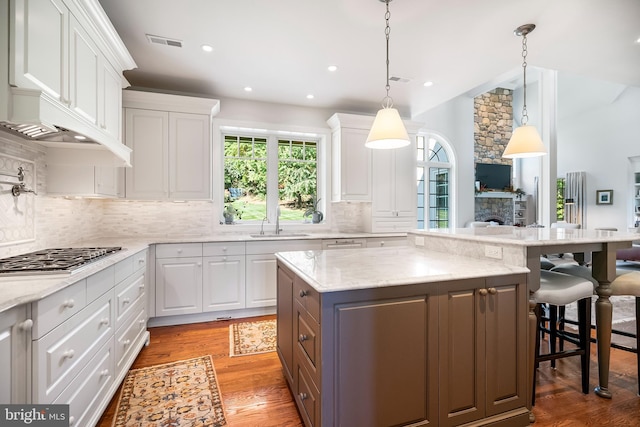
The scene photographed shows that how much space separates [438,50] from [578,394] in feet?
9.85

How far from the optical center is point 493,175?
8.46m

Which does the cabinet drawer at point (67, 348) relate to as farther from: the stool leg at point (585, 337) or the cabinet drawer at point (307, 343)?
the stool leg at point (585, 337)

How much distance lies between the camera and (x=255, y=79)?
3420 millimetres

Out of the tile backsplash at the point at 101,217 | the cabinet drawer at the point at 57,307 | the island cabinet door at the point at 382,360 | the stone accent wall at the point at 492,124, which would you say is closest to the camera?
the cabinet drawer at the point at 57,307

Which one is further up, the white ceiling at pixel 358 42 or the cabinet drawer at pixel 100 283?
the white ceiling at pixel 358 42

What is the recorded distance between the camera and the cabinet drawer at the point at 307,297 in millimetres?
1366

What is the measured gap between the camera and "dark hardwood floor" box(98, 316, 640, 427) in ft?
5.85

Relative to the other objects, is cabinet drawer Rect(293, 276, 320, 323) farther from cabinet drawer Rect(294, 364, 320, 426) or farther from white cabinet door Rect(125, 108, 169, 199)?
white cabinet door Rect(125, 108, 169, 199)

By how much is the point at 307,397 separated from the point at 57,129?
6.79 feet

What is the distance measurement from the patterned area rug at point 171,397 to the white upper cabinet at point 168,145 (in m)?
1.87

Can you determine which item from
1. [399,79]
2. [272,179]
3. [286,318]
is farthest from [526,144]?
[272,179]

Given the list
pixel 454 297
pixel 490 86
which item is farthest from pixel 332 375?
pixel 490 86

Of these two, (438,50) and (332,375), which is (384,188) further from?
(332,375)

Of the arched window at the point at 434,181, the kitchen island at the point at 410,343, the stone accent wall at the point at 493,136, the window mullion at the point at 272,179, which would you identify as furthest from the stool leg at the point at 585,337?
the stone accent wall at the point at 493,136
